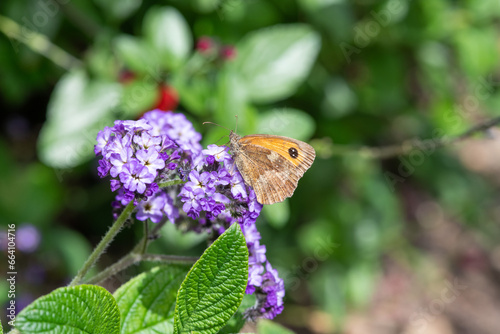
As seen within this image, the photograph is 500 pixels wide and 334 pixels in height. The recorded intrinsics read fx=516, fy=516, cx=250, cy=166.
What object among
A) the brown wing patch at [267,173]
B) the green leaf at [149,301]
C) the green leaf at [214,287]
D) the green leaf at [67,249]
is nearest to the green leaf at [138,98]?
the green leaf at [67,249]

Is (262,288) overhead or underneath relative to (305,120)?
overhead

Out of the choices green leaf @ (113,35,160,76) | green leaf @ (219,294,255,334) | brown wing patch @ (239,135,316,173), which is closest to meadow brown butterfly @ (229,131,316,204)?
brown wing patch @ (239,135,316,173)

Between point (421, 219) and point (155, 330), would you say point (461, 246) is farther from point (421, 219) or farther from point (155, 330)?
point (155, 330)

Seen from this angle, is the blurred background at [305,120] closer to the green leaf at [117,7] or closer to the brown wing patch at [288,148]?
the green leaf at [117,7]

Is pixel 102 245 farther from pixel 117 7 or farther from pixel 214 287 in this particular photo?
pixel 117 7

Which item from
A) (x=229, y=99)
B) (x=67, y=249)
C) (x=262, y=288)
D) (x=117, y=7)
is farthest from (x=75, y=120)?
(x=262, y=288)

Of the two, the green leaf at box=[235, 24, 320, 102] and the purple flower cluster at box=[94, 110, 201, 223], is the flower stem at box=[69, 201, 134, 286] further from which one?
the green leaf at box=[235, 24, 320, 102]

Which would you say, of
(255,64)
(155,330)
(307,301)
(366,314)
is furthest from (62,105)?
(366,314)
